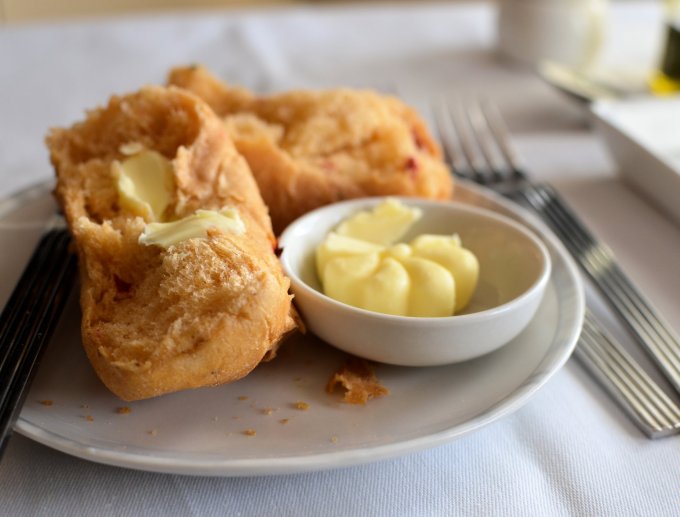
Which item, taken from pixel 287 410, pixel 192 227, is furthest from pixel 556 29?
pixel 287 410

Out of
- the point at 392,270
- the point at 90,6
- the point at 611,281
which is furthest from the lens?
the point at 90,6

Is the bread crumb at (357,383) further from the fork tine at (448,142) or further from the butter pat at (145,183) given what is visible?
the fork tine at (448,142)

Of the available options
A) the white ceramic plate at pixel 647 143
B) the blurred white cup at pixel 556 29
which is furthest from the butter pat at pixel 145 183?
the blurred white cup at pixel 556 29

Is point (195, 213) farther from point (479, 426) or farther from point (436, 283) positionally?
point (479, 426)

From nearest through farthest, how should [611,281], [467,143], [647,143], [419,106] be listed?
[611,281]
[647,143]
[467,143]
[419,106]

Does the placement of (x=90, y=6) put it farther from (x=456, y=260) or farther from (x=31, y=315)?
(x=456, y=260)

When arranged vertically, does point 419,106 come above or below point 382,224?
below

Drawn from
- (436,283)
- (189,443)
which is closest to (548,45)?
(436,283)

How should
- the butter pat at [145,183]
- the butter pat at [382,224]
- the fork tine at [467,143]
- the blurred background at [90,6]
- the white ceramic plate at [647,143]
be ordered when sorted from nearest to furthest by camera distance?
the butter pat at [145,183], the butter pat at [382,224], the white ceramic plate at [647,143], the fork tine at [467,143], the blurred background at [90,6]
